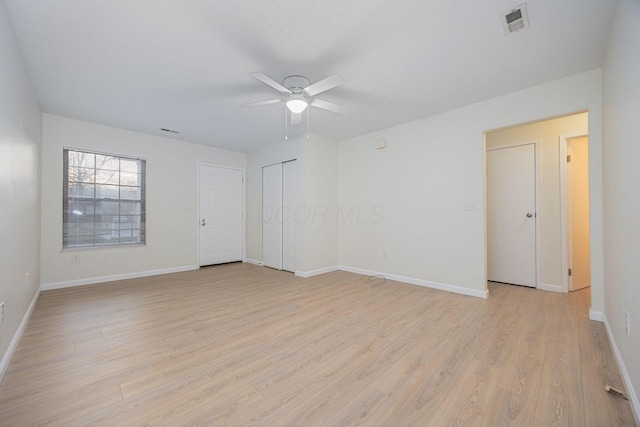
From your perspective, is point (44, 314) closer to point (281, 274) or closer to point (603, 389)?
point (281, 274)

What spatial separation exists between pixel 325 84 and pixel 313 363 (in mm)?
2299

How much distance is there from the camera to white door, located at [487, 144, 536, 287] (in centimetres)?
369

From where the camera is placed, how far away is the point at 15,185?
2.16 m

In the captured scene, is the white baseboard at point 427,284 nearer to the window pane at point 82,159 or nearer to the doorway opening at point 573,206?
the doorway opening at point 573,206

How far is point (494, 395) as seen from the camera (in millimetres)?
1535

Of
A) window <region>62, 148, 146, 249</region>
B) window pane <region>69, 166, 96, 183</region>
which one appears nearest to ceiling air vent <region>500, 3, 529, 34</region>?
window <region>62, 148, 146, 249</region>

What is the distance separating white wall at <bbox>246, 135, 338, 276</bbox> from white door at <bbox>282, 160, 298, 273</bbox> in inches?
4.9

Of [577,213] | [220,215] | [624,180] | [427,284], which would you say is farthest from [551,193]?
[220,215]

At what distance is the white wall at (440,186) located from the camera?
2.63 meters

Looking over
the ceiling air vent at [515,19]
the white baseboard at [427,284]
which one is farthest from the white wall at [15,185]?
the white baseboard at [427,284]

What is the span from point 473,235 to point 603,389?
6.46 ft

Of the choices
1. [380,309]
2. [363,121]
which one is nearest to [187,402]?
[380,309]

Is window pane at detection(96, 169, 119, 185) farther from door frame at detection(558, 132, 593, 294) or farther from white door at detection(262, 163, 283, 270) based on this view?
door frame at detection(558, 132, 593, 294)

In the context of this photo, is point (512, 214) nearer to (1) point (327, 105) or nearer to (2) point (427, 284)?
(2) point (427, 284)
